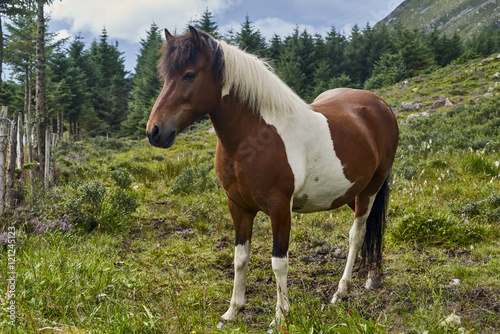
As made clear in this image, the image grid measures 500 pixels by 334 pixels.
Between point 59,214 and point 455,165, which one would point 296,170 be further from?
point 455,165

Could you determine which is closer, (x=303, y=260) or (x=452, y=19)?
(x=303, y=260)

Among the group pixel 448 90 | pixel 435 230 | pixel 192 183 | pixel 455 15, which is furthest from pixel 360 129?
pixel 455 15

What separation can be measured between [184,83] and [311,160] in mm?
1188

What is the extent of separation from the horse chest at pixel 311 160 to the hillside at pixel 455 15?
109 m

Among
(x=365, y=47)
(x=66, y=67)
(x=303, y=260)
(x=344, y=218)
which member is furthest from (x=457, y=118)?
(x=365, y=47)

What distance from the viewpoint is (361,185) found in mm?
3146

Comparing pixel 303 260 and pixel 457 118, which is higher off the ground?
pixel 457 118

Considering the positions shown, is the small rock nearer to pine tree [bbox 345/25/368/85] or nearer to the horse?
the horse

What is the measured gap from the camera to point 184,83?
7.77ft

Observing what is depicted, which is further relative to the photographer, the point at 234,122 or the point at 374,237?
the point at 374,237

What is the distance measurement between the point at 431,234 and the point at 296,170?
109 inches

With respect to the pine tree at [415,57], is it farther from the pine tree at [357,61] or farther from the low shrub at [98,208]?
the low shrub at [98,208]

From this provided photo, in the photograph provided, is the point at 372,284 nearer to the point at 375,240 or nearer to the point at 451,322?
the point at 375,240

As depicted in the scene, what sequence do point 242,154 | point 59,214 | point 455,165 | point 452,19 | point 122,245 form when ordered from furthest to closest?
point 452,19, point 455,165, point 59,214, point 122,245, point 242,154
